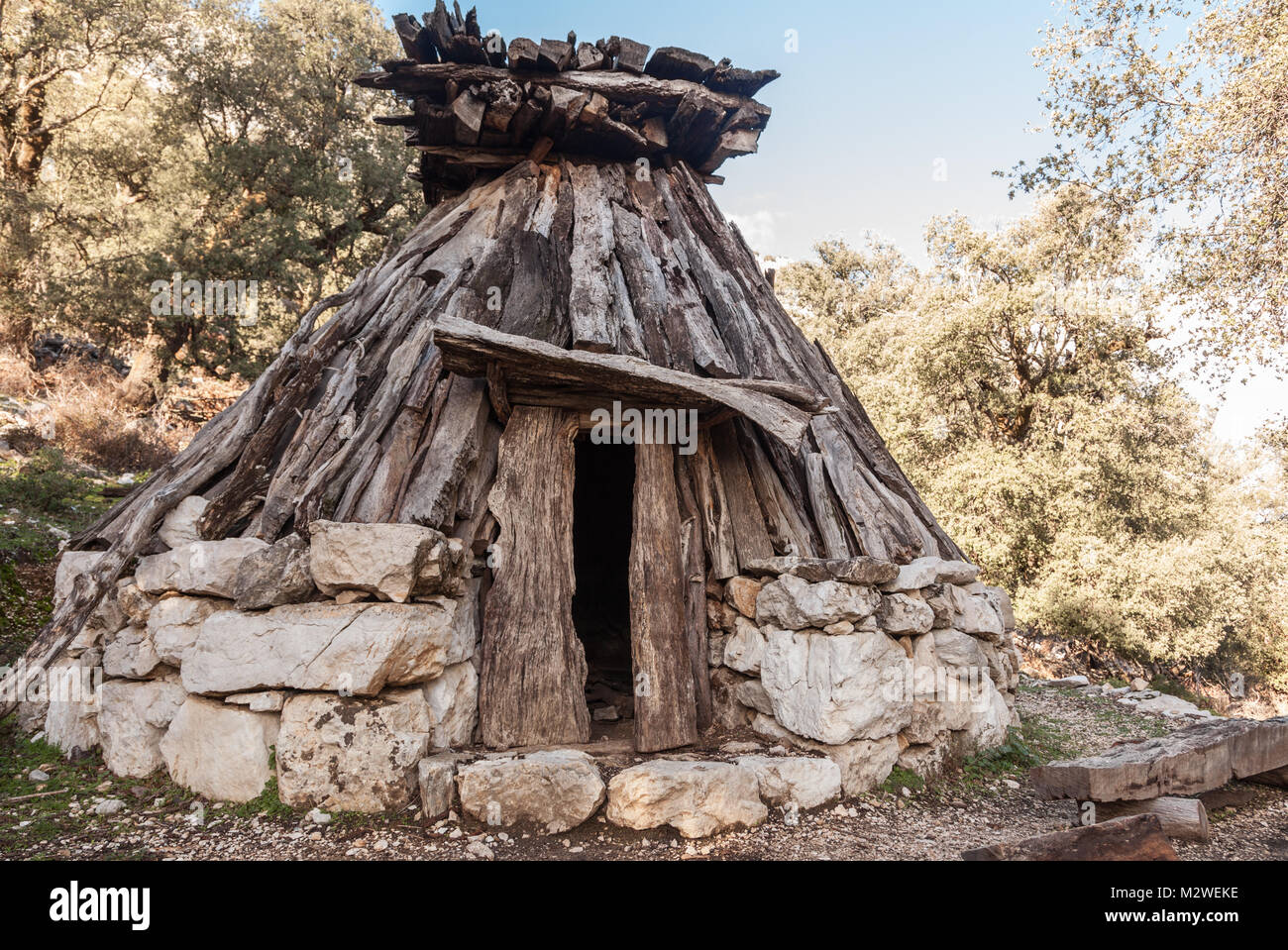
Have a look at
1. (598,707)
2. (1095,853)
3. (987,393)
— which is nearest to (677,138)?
(598,707)

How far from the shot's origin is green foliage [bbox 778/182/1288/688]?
1210 centimetres

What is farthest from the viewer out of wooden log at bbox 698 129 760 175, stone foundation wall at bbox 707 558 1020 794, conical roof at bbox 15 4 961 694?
wooden log at bbox 698 129 760 175

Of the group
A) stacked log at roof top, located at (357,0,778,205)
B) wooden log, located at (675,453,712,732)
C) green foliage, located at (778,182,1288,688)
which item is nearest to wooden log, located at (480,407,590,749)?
wooden log, located at (675,453,712,732)

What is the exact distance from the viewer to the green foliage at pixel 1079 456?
39.7 ft

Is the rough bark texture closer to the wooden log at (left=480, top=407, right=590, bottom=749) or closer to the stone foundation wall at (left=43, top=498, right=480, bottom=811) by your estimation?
the wooden log at (left=480, top=407, right=590, bottom=749)

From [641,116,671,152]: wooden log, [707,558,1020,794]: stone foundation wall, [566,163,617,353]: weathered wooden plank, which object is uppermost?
[641,116,671,152]: wooden log

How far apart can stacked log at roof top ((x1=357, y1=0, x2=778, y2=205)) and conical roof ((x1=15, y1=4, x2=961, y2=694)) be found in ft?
0.11

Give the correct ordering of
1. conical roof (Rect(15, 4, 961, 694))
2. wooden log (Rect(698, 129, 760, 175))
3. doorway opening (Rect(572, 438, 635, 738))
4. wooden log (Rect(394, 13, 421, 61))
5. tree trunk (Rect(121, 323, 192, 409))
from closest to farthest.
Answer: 1. conical roof (Rect(15, 4, 961, 694))
2. wooden log (Rect(394, 13, 421, 61))
3. wooden log (Rect(698, 129, 760, 175))
4. doorway opening (Rect(572, 438, 635, 738))
5. tree trunk (Rect(121, 323, 192, 409))

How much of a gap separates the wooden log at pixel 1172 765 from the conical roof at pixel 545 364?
1858 millimetres

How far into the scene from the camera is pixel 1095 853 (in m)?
3.33

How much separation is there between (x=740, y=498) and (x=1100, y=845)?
3170 mm

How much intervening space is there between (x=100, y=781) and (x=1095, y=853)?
18.8ft

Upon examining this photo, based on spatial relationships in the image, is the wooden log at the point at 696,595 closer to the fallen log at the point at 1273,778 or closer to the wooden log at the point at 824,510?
the wooden log at the point at 824,510

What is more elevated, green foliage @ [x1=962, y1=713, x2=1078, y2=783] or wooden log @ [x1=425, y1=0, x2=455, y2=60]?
wooden log @ [x1=425, y1=0, x2=455, y2=60]
